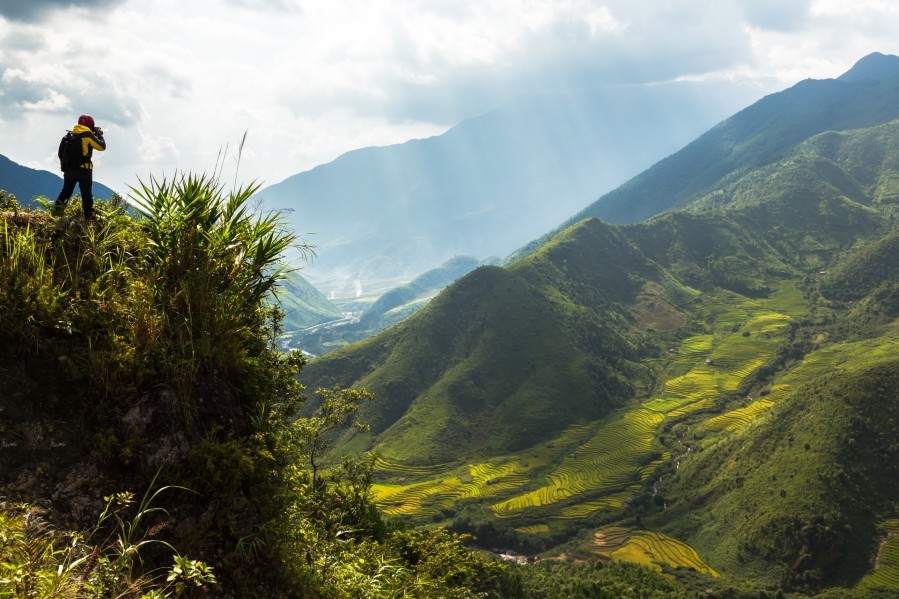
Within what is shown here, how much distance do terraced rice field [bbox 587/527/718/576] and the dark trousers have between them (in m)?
104

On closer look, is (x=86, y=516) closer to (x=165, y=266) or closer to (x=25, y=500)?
(x=25, y=500)

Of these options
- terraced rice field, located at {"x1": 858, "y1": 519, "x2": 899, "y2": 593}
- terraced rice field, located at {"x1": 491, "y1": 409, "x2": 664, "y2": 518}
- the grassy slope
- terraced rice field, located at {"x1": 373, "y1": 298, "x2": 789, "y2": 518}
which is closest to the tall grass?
terraced rice field, located at {"x1": 373, "y1": 298, "x2": 789, "y2": 518}

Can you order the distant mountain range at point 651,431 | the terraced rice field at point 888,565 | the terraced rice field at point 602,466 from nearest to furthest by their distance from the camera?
1. the terraced rice field at point 888,565
2. the distant mountain range at point 651,431
3. the terraced rice field at point 602,466

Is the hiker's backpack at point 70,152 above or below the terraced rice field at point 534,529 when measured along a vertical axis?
above

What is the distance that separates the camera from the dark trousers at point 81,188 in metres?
6.88

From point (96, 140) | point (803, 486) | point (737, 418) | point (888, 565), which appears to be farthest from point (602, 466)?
point (96, 140)

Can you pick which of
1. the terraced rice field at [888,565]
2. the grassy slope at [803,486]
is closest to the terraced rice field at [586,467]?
the grassy slope at [803,486]

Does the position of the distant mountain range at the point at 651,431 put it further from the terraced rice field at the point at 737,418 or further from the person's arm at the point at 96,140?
the person's arm at the point at 96,140

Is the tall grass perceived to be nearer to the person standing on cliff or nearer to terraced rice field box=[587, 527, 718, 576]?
the person standing on cliff

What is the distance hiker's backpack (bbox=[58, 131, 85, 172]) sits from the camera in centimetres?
777

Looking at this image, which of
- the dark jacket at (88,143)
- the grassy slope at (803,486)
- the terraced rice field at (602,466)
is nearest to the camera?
the dark jacket at (88,143)

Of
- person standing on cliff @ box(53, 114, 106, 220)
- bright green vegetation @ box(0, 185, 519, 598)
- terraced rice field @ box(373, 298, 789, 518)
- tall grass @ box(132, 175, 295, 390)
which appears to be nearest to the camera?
bright green vegetation @ box(0, 185, 519, 598)

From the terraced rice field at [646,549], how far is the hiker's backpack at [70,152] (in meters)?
105

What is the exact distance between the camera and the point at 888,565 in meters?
79.2
